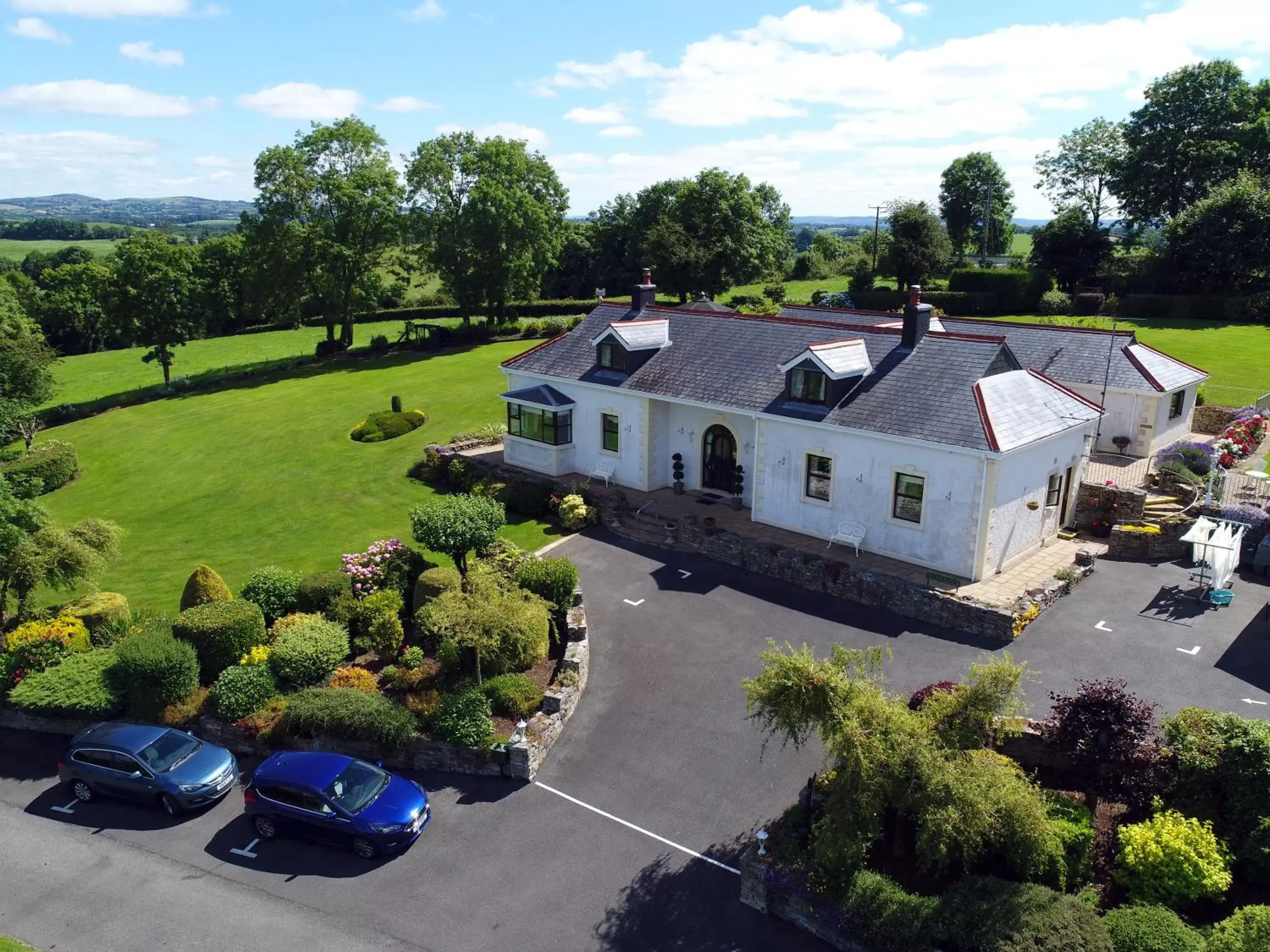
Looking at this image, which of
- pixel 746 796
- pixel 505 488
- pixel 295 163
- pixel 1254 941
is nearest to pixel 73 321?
pixel 295 163

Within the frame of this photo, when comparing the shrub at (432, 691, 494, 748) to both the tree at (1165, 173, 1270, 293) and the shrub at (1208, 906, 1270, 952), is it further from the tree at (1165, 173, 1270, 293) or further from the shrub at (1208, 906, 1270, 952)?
the tree at (1165, 173, 1270, 293)

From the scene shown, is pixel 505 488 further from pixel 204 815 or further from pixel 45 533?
pixel 204 815

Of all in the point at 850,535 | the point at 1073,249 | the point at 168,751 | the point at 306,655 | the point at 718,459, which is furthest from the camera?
the point at 1073,249

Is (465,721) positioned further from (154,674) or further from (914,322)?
(914,322)

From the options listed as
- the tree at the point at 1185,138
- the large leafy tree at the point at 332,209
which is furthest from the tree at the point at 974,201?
the large leafy tree at the point at 332,209


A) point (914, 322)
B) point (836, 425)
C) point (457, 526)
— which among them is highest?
point (914, 322)

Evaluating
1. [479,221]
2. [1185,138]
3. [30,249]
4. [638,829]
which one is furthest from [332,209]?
[30,249]
